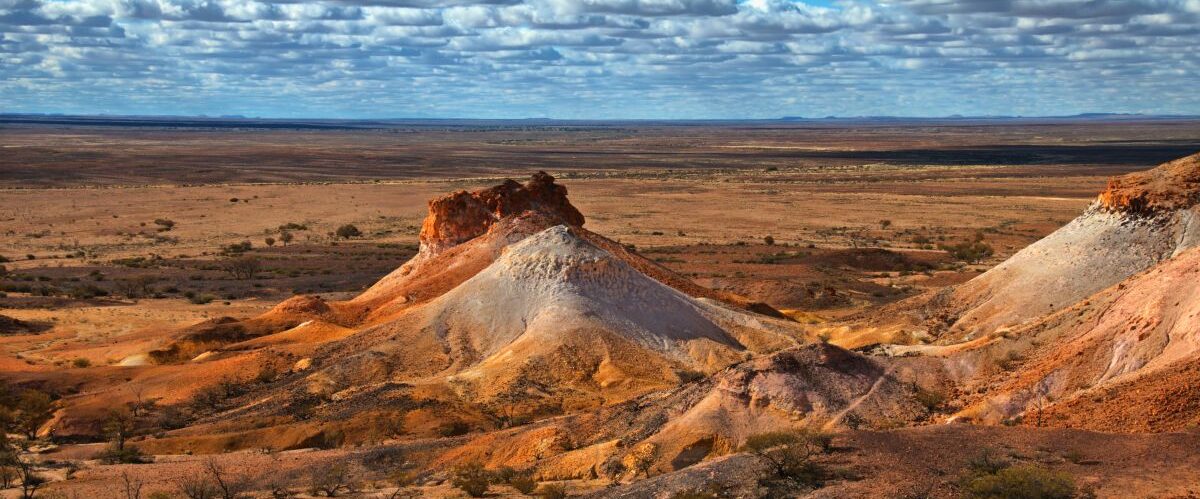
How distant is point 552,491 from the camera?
53.4ft

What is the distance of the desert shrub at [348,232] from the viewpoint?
66.6 m

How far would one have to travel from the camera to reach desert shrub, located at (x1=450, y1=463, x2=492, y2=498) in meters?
17.0

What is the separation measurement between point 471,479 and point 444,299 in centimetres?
1277

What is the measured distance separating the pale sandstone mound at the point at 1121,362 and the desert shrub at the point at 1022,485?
8.95 feet

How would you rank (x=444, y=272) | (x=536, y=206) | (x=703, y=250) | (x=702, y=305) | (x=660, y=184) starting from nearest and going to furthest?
(x=702, y=305)
(x=444, y=272)
(x=536, y=206)
(x=703, y=250)
(x=660, y=184)

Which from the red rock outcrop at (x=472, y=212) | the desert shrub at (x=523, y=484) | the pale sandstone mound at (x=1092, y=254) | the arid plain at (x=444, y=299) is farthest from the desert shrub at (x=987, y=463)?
the red rock outcrop at (x=472, y=212)

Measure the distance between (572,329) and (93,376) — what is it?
404 inches

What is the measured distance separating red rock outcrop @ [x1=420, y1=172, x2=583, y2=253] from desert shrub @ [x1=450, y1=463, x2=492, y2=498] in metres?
19.7

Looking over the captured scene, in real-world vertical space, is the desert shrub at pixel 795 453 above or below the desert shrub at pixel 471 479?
above

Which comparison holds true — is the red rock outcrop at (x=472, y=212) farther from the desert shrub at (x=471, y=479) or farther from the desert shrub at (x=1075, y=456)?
the desert shrub at (x=1075, y=456)

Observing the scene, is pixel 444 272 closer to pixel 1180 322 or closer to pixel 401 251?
pixel 1180 322

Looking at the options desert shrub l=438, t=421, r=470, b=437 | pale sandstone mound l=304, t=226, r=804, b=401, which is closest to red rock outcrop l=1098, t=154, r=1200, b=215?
pale sandstone mound l=304, t=226, r=804, b=401

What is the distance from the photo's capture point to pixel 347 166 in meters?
139

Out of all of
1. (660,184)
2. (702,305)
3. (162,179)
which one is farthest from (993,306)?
(162,179)
